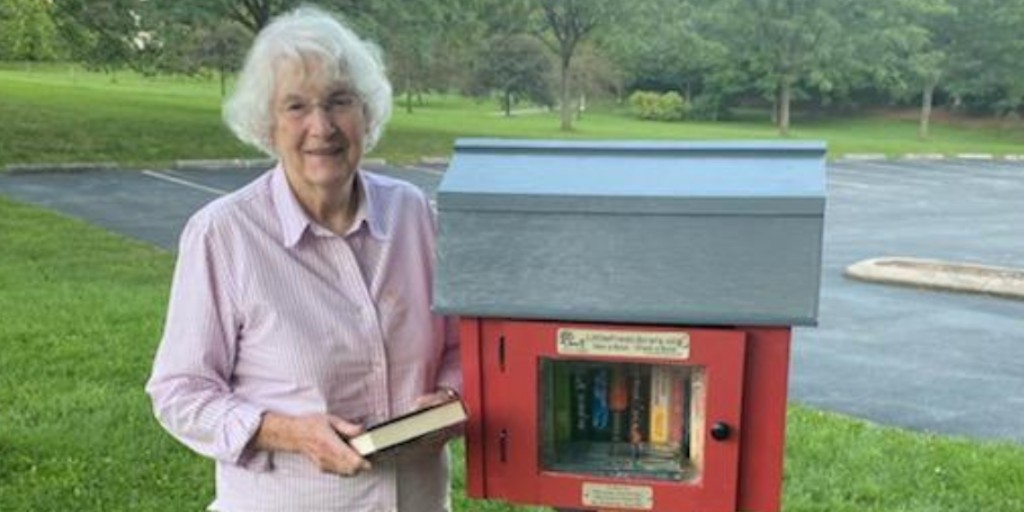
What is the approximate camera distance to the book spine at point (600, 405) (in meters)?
1.87

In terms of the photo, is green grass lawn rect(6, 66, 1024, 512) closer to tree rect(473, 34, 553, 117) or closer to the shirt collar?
the shirt collar

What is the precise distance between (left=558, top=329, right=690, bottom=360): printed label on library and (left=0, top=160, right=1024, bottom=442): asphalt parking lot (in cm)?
422

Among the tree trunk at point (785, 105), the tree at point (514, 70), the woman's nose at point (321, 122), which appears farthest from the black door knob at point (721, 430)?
the tree at point (514, 70)

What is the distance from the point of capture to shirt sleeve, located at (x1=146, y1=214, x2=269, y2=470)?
1920mm

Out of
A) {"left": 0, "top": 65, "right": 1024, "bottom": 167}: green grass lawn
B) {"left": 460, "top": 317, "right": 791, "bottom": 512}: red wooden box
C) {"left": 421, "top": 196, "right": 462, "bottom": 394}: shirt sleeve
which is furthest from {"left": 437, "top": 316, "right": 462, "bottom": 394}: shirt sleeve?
{"left": 0, "top": 65, "right": 1024, "bottom": 167}: green grass lawn

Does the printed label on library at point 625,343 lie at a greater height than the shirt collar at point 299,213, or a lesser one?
lesser

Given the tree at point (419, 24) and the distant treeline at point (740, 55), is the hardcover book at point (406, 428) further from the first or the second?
the distant treeline at point (740, 55)

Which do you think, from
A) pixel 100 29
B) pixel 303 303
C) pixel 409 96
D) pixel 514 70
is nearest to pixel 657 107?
pixel 514 70

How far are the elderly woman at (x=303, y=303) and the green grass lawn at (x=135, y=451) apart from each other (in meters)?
2.06

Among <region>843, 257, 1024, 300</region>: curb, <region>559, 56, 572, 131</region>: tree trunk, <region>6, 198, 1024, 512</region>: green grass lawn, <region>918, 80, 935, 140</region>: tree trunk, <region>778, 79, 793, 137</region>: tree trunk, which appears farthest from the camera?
<region>918, 80, 935, 140</region>: tree trunk

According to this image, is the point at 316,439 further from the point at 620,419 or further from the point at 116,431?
the point at 116,431

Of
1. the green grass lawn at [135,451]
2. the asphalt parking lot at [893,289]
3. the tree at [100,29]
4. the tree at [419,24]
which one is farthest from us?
the tree at [419,24]

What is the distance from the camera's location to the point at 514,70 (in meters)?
39.4

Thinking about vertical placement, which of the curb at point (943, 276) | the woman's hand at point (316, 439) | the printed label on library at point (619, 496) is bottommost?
the curb at point (943, 276)
